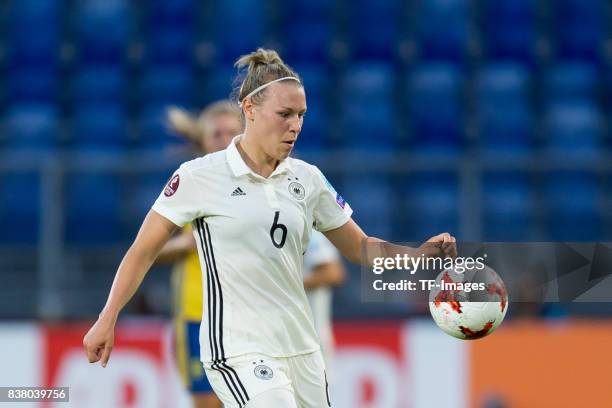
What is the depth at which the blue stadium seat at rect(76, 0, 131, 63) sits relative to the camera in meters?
13.1

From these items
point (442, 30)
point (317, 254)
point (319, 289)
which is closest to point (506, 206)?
point (319, 289)

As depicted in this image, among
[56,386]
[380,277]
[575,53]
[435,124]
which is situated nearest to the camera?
[380,277]

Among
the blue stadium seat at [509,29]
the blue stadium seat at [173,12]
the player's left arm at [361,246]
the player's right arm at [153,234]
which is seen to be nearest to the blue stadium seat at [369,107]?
the blue stadium seat at [509,29]

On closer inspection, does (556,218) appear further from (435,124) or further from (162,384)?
(162,384)

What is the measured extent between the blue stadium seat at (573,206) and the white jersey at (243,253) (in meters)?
5.04

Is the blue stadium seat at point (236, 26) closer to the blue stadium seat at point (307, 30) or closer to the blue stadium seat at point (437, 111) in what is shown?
the blue stadium seat at point (307, 30)

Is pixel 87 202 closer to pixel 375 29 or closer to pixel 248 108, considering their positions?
pixel 248 108

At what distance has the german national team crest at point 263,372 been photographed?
448 cm

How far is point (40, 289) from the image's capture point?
9219 mm

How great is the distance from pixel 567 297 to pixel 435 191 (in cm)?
437

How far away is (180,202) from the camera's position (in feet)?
15.0

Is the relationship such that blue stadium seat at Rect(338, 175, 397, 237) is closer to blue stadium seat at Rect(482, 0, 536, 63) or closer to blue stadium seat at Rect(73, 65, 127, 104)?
blue stadium seat at Rect(73, 65, 127, 104)

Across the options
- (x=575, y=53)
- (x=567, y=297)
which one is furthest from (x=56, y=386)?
(x=575, y=53)

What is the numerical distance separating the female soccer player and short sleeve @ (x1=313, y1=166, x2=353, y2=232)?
0.43 ft
